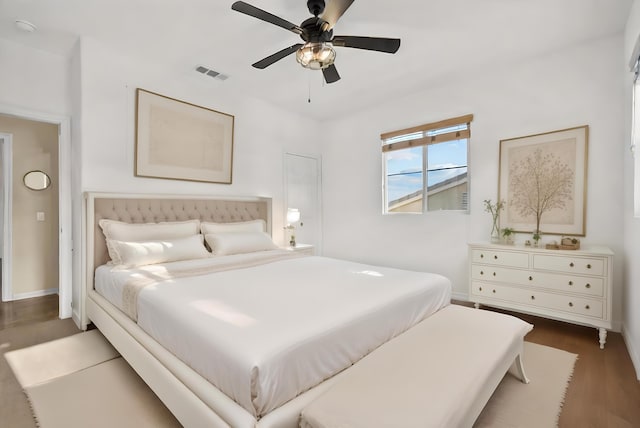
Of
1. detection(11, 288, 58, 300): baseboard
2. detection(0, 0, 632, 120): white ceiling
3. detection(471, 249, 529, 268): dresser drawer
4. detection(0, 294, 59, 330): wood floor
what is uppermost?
detection(0, 0, 632, 120): white ceiling

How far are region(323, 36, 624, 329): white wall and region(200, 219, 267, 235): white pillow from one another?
1649 millimetres

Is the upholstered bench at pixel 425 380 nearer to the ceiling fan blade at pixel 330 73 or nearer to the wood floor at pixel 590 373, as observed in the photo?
the wood floor at pixel 590 373

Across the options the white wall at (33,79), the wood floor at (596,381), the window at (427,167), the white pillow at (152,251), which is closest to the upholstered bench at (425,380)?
the wood floor at (596,381)

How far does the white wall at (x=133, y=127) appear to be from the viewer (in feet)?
9.63

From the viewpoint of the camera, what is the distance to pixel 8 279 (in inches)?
144

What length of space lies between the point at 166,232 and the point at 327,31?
243cm

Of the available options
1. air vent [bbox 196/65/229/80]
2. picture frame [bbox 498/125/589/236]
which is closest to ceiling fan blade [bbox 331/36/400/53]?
air vent [bbox 196/65/229/80]

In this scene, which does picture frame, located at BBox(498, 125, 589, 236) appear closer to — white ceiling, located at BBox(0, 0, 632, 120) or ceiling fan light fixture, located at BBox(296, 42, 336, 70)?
white ceiling, located at BBox(0, 0, 632, 120)

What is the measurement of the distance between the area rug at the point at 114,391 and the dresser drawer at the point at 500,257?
773mm

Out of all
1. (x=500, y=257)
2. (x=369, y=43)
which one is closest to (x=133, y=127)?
(x=369, y=43)

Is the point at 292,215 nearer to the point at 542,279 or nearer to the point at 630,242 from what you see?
the point at 542,279

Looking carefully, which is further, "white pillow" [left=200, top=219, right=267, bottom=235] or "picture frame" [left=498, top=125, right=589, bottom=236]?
"white pillow" [left=200, top=219, right=267, bottom=235]

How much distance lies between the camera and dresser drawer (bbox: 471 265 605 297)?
2568mm

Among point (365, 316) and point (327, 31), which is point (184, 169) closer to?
point (327, 31)
